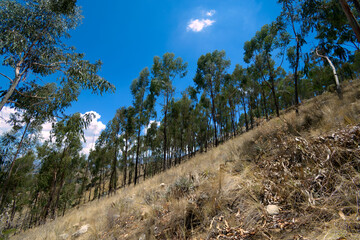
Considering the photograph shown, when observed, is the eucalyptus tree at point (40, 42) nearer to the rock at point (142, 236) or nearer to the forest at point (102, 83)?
the forest at point (102, 83)

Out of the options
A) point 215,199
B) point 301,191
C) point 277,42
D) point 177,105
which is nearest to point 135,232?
point 215,199

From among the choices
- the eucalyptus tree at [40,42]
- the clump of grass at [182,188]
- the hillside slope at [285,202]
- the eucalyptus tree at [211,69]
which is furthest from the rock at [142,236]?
the eucalyptus tree at [211,69]

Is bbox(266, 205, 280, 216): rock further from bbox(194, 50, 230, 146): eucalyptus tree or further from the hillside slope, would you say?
bbox(194, 50, 230, 146): eucalyptus tree

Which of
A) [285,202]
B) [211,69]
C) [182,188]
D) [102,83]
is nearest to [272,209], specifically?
[285,202]

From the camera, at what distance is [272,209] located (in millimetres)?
2021

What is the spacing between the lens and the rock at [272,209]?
1.97 meters

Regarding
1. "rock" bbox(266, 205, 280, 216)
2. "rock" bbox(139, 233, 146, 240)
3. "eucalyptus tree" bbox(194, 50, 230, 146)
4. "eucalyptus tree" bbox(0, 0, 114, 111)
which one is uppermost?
"eucalyptus tree" bbox(194, 50, 230, 146)

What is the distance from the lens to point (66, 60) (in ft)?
23.8

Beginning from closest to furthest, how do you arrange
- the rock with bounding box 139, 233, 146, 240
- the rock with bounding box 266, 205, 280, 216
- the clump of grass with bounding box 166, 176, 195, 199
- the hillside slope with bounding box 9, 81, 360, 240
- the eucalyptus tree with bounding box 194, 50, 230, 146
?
the hillside slope with bounding box 9, 81, 360, 240, the rock with bounding box 266, 205, 280, 216, the rock with bounding box 139, 233, 146, 240, the clump of grass with bounding box 166, 176, 195, 199, the eucalyptus tree with bounding box 194, 50, 230, 146

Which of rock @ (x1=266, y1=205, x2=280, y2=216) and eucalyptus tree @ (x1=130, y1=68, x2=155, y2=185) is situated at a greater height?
eucalyptus tree @ (x1=130, y1=68, x2=155, y2=185)

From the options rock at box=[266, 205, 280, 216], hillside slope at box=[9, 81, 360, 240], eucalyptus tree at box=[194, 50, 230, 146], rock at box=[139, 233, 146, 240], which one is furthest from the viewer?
eucalyptus tree at box=[194, 50, 230, 146]

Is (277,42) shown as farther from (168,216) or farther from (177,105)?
(177,105)

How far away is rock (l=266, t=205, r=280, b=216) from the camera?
197 centimetres

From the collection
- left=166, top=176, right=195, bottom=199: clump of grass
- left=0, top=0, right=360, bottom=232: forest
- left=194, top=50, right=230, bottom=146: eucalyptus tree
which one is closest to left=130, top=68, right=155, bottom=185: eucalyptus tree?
left=0, top=0, right=360, bottom=232: forest
